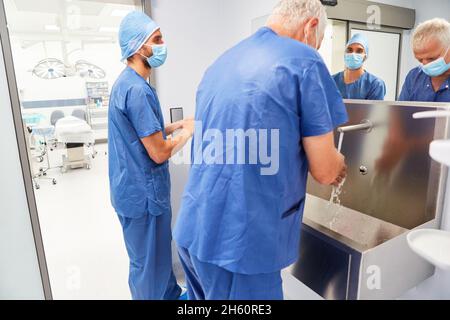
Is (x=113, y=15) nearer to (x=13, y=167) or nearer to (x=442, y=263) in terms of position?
(x=13, y=167)

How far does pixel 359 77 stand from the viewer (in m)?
1.39

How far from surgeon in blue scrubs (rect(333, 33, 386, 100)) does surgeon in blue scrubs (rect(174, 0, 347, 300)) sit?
1.66 ft

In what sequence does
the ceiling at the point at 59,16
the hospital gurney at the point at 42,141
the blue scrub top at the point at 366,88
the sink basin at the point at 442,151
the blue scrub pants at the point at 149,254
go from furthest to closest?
the hospital gurney at the point at 42,141 < the ceiling at the point at 59,16 < the blue scrub pants at the point at 149,254 < the blue scrub top at the point at 366,88 < the sink basin at the point at 442,151

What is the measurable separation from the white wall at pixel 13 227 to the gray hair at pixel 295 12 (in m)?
1.30

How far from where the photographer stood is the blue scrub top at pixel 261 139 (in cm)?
82

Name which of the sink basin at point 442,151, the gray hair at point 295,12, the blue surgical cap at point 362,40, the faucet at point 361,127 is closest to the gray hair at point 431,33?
the blue surgical cap at point 362,40

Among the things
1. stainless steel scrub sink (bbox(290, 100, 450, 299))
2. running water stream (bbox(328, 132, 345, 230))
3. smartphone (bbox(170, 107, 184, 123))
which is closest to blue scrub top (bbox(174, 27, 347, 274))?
stainless steel scrub sink (bbox(290, 100, 450, 299))

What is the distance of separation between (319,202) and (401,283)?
48 cm

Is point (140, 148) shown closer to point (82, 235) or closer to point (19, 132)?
point (19, 132)

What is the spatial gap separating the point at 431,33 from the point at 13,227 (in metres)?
2.03

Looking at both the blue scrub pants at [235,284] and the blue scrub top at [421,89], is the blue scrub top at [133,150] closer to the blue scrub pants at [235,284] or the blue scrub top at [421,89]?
the blue scrub pants at [235,284]

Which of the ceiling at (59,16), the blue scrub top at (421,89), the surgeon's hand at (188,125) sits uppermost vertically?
the ceiling at (59,16)

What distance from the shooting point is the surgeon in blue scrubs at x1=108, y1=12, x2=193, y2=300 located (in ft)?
4.65

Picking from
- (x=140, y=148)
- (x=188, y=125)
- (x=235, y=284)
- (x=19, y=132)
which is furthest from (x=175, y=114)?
(x=235, y=284)
